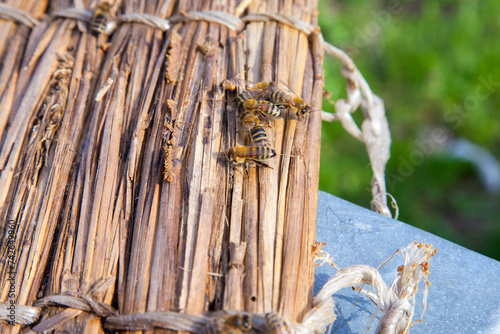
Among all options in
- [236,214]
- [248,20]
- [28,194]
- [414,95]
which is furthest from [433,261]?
[414,95]

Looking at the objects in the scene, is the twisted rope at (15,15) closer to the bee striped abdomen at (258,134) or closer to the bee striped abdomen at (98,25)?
the bee striped abdomen at (98,25)

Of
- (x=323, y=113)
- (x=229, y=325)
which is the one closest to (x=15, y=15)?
(x=323, y=113)

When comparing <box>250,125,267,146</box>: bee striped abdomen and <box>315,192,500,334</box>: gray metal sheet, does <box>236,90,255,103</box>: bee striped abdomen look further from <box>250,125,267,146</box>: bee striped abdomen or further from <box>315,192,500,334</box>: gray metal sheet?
<box>315,192,500,334</box>: gray metal sheet

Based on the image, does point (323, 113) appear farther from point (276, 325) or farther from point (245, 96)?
point (276, 325)

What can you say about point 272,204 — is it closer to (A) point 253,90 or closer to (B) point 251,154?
(B) point 251,154

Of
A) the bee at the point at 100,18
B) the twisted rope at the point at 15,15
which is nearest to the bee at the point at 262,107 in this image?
the bee at the point at 100,18

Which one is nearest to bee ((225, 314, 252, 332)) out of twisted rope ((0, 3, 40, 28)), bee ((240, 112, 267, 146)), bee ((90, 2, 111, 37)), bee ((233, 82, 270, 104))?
bee ((240, 112, 267, 146))
